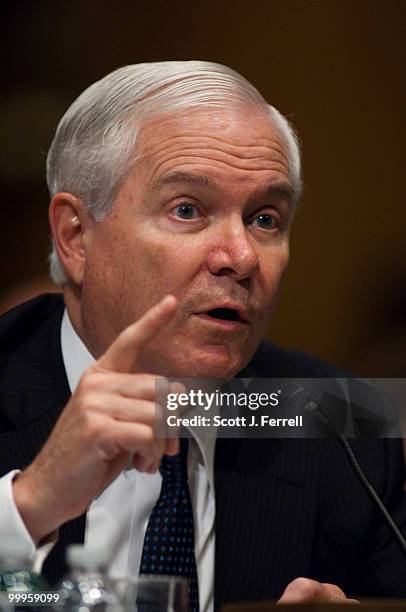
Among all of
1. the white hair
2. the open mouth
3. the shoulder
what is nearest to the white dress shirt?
the shoulder

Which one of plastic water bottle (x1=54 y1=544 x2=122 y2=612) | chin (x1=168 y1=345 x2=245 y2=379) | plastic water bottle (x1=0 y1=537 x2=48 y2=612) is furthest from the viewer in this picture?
chin (x1=168 y1=345 x2=245 y2=379)

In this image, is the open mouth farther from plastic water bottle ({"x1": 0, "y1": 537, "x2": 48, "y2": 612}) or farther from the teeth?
plastic water bottle ({"x1": 0, "y1": 537, "x2": 48, "y2": 612})

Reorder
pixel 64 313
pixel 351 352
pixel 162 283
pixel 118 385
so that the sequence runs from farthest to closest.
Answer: pixel 351 352
pixel 64 313
pixel 162 283
pixel 118 385

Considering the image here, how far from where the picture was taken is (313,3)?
240 cm

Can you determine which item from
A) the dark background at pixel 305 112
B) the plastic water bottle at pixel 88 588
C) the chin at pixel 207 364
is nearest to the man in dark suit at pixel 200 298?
the chin at pixel 207 364

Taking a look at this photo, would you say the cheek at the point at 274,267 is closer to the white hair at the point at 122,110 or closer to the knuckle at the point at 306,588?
the white hair at the point at 122,110

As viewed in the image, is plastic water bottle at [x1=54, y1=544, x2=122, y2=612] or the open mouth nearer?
plastic water bottle at [x1=54, y1=544, x2=122, y2=612]

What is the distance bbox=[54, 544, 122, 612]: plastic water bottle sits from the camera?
3.68 ft

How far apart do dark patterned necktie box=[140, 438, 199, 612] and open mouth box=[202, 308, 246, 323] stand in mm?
279

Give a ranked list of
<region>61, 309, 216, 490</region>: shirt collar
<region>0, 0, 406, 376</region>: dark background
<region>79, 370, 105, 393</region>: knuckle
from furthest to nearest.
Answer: <region>0, 0, 406, 376</region>: dark background, <region>61, 309, 216, 490</region>: shirt collar, <region>79, 370, 105, 393</region>: knuckle

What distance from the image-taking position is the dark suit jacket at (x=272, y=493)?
71.5 inches

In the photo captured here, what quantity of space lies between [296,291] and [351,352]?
203 mm

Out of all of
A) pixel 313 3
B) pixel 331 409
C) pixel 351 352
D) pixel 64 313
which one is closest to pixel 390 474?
pixel 331 409

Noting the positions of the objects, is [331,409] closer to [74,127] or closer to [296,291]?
[296,291]
